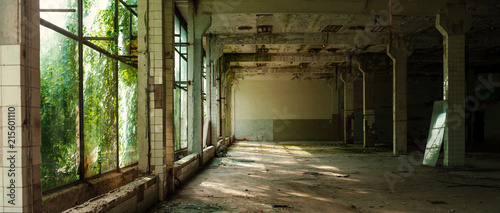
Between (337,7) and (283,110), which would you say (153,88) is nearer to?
(337,7)

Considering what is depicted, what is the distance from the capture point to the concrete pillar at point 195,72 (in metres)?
10.4

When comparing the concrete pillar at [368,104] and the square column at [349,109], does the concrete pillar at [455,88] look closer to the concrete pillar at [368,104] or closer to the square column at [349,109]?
the concrete pillar at [368,104]

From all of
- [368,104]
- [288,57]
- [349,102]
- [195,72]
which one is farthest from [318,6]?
[349,102]

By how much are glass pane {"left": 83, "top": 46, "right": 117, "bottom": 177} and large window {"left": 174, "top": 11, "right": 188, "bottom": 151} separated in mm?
3753

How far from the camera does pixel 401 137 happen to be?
45.1ft

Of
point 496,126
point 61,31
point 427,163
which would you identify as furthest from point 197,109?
point 496,126

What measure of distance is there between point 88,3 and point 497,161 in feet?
43.8

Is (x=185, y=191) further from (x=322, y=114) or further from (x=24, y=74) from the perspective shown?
(x=322, y=114)

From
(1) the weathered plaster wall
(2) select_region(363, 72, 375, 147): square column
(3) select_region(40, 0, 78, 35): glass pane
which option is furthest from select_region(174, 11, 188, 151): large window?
(1) the weathered plaster wall

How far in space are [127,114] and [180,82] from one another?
127 inches

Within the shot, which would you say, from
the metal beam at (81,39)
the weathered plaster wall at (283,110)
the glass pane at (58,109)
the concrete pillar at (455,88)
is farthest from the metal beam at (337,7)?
the weathered plaster wall at (283,110)

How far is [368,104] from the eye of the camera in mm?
17219

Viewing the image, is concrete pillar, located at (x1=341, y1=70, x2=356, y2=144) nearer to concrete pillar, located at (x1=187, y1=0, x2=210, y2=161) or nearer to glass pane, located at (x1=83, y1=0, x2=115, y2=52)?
concrete pillar, located at (x1=187, y1=0, x2=210, y2=161)

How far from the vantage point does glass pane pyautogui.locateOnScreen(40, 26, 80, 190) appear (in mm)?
4836
